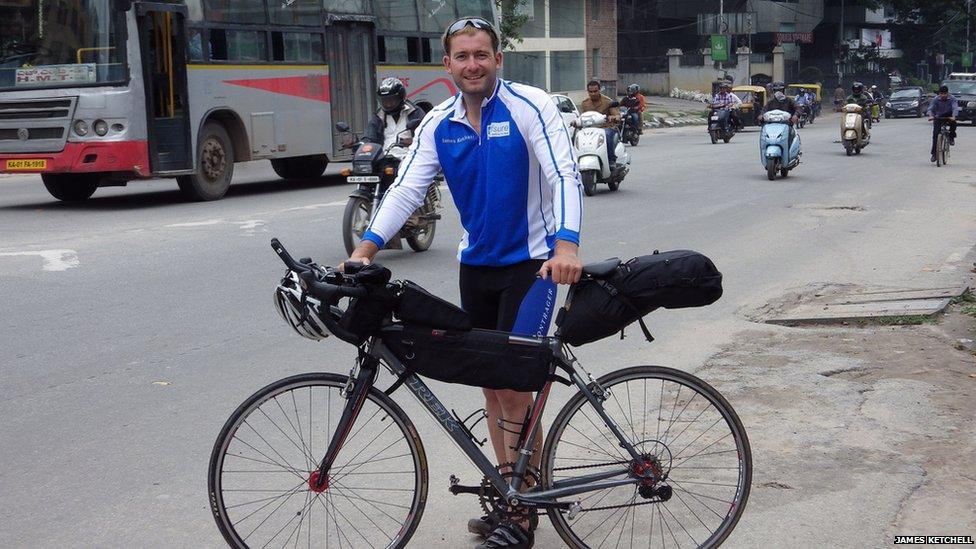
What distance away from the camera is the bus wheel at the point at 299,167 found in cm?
2062

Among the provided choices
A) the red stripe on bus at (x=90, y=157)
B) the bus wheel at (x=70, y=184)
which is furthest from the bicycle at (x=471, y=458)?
the bus wheel at (x=70, y=184)

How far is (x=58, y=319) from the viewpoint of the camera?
8.21m

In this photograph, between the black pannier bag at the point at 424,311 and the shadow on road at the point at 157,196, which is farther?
the shadow on road at the point at 157,196

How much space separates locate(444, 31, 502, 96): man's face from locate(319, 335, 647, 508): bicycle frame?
82 centimetres

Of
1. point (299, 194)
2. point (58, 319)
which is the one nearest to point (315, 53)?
point (299, 194)

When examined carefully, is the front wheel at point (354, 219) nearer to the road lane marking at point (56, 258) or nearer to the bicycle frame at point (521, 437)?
the road lane marking at point (56, 258)

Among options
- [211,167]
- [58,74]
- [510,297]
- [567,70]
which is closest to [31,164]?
[58,74]

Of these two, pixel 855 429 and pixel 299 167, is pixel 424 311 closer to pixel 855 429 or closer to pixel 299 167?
pixel 855 429

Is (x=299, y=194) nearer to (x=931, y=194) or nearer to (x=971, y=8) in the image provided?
(x=931, y=194)

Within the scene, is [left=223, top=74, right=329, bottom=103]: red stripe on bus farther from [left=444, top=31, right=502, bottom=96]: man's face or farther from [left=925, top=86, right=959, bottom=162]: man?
[left=444, top=31, right=502, bottom=96]: man's face

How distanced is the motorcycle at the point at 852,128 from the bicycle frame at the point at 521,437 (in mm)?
22710

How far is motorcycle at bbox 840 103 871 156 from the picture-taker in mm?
25469

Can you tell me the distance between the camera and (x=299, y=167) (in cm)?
2084

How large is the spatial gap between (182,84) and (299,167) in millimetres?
4758
